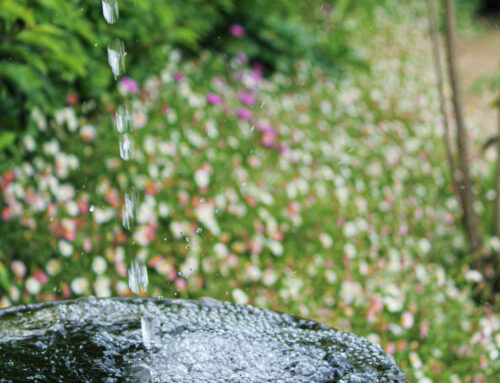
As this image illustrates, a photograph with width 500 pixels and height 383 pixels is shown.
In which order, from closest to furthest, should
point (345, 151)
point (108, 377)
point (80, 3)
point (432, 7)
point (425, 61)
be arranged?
point (108, 377), point (80, 3), point (432, 7), point (345, 151), point (425, 61)

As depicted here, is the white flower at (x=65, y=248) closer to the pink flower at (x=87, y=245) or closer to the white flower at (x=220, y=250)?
the pink flower at (x=87, y=245)

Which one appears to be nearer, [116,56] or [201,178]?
[201,178]

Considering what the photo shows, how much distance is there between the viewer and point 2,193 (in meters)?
2.86

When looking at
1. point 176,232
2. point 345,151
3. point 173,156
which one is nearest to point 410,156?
point 345,151

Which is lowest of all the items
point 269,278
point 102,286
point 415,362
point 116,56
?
point 415,362

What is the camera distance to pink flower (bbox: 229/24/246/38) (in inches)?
199

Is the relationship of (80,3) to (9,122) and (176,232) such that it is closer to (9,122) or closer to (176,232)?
(9,122)

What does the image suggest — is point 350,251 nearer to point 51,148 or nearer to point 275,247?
point 275,247

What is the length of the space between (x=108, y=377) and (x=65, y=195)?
74.7 inches

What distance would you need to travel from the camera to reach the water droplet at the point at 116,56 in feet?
11.8

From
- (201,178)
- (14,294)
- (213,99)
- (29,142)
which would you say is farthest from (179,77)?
(14,294)

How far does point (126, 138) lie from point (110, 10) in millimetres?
719

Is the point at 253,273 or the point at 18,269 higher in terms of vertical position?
the point at 18,269

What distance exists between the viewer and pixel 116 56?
11.9 feet
